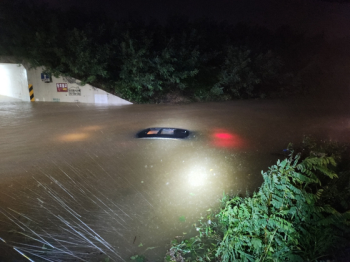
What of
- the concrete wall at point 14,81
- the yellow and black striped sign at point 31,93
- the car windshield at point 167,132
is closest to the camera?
the car windshield at point 167,132

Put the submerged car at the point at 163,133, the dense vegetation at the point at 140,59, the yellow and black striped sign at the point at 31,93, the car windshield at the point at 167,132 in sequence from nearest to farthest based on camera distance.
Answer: the submerged car at the point at 163,133, the car windshield at the point at 167,132, the dense vegetation at the point at 140,59, the yellow and black striped sign at the point at 31,93

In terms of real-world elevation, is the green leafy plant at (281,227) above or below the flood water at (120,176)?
above

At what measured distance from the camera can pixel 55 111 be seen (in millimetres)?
12070

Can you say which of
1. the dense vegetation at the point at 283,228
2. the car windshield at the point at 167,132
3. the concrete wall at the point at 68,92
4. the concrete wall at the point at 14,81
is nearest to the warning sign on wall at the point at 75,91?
the concrete wall at the point at 68,92

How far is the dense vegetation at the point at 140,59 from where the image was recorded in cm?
1344

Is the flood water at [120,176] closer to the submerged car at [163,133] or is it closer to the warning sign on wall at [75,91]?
the submerged car at [163,133]

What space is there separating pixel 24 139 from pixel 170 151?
4.81 m

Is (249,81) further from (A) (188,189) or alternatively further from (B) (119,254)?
(B) (119,254)

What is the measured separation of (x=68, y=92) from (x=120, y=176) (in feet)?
38.4

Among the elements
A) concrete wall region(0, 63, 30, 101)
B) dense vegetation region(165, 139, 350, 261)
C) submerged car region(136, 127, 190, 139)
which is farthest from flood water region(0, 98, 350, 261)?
concrete wall region(0, 63, 30, 101)

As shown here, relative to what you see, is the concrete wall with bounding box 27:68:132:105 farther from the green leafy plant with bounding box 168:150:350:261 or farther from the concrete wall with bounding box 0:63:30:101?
the green leafy plant with bounding box 168:150:350:261

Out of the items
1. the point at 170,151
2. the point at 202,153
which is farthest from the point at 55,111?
the point at 202,153

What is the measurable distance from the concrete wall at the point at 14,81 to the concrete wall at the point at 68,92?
679 mm

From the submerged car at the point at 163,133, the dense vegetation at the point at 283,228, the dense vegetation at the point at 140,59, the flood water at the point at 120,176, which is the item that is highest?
the dense vegetation at the point at 140,59
